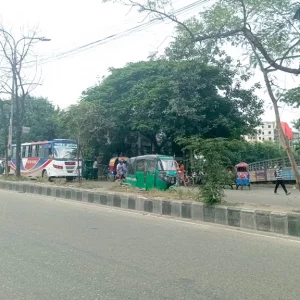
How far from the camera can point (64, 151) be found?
2522 cm

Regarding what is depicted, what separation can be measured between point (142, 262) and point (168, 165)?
12.6 metres

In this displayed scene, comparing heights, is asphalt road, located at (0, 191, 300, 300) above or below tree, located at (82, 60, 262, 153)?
below

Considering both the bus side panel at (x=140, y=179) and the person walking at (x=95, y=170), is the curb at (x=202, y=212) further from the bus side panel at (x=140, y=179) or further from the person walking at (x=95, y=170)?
the person walking at (x=95, y=170)

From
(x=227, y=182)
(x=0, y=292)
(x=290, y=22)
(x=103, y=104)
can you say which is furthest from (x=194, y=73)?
(x=0, y=292)

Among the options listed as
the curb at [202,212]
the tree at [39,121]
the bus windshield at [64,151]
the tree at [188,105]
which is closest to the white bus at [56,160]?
the bus windshield at [64,151]

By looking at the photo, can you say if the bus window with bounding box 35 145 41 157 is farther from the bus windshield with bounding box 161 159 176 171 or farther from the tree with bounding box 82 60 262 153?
the bus windshield with bounding box 161 159 176 171

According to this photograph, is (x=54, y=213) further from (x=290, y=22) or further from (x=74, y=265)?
(x=290, y=22)

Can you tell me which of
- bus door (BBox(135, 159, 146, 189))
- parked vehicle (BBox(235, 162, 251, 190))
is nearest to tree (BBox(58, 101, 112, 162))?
bus door (BBox(135, 159, 146, 189))

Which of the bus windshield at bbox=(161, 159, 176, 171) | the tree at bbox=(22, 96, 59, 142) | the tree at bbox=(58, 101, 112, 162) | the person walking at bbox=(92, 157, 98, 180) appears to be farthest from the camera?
the tree at bbox=(22, 96, 59, 142)

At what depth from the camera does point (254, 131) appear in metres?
27.2

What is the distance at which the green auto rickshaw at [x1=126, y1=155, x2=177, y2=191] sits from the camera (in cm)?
1630

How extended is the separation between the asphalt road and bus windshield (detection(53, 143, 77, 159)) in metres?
16.2

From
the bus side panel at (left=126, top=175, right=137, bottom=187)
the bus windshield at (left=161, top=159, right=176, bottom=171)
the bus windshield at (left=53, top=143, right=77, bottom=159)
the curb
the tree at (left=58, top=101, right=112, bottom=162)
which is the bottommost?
the curb

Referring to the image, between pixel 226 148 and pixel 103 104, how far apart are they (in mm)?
19310
